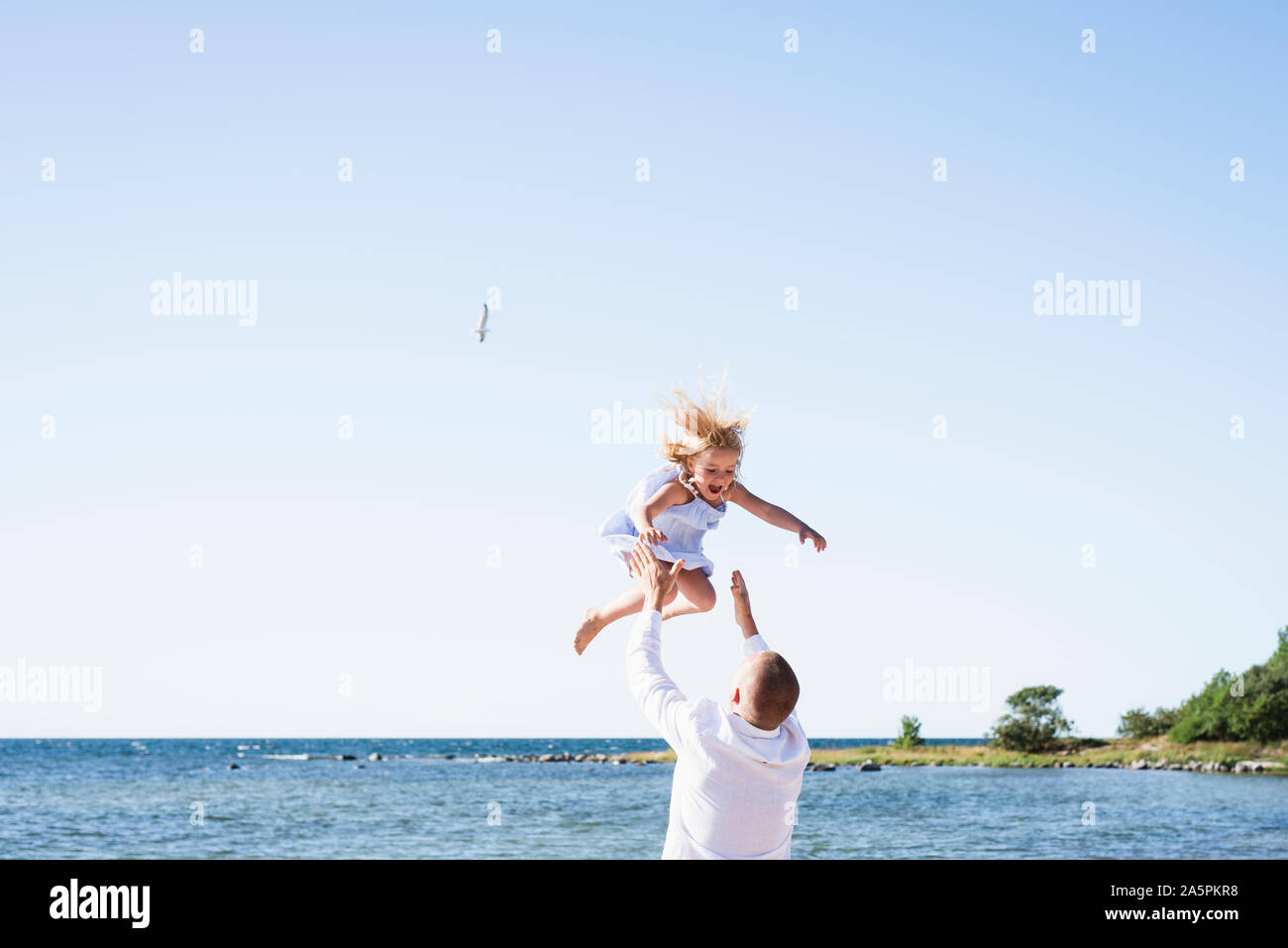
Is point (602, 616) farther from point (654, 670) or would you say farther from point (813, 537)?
point (654, 670)

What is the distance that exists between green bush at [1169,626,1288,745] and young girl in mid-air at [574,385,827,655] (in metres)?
70.9

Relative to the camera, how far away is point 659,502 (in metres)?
5.78

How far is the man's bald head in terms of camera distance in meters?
4.17

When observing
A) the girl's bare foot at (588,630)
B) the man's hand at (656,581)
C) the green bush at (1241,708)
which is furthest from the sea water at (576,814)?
the man's hand at (656,581)

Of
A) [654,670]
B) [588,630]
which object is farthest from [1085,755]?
[654,670]

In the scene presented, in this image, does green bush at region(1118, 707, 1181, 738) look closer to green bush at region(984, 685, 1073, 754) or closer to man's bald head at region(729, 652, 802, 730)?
green bush at region(984, 685, 1073, 754)

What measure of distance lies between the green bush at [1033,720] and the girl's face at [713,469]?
78.9 metres

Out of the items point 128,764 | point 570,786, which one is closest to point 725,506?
point 570,786

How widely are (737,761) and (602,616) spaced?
2.24 m

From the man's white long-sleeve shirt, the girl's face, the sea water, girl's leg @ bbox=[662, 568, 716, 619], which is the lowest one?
the sea water

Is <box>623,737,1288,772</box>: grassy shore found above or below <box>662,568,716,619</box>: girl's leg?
below

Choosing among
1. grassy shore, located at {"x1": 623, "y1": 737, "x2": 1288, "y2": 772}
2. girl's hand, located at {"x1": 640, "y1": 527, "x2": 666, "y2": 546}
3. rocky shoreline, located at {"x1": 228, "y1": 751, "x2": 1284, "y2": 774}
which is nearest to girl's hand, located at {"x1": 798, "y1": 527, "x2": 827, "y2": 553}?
girl's hand, located at {"x1": 640, "y1": 527, "x2": 666, "y2": 546}
